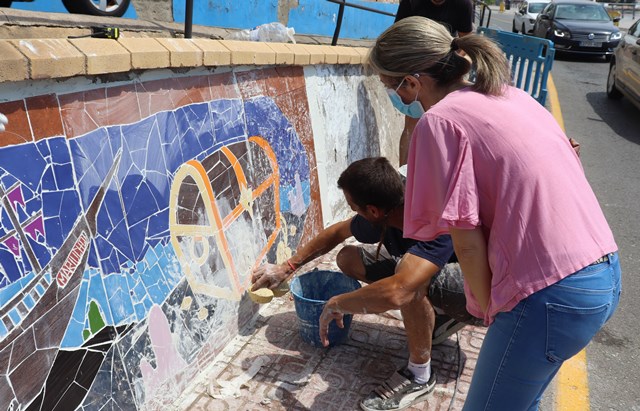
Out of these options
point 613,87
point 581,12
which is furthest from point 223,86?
point 581,12

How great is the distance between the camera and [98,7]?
4.00m

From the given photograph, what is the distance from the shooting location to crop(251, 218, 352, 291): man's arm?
318cm

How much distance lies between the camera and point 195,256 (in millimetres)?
2805

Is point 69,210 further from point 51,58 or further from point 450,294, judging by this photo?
point 450,294

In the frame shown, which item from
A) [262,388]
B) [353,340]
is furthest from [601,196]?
[262,388]

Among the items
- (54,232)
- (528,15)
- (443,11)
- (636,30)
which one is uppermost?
(443,11)

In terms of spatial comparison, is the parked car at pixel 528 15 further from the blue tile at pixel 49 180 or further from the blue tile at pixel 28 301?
the blue tile at pixel 28 301

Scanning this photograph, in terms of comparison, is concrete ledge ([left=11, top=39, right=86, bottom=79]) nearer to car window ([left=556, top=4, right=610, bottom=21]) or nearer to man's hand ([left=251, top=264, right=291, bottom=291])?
man's hand ([left=251, top=264, right=291, bottom=291])

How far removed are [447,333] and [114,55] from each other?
7.14ft

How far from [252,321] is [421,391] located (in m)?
1.11

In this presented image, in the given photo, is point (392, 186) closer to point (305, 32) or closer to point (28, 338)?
point (28, 338)

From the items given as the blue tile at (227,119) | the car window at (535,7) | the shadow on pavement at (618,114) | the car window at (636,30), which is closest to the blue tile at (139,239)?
the blue tile at (227,119)

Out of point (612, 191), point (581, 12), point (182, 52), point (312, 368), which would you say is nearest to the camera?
point (182, 52)

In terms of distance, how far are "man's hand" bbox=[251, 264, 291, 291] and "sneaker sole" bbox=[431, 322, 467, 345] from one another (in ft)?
2.97
